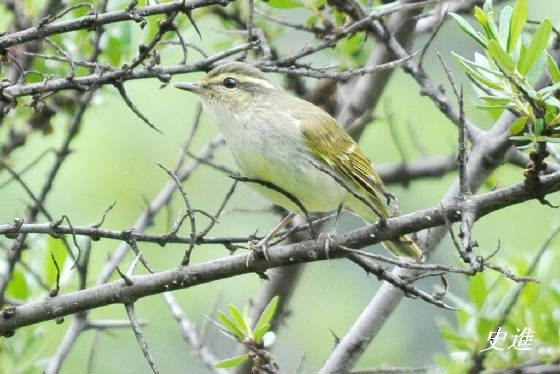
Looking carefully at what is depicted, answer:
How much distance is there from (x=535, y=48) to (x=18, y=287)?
9.40ft

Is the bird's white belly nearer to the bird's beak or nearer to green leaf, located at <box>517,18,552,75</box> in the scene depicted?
the bird's beak

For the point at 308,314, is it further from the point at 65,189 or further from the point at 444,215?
the point at 444,215

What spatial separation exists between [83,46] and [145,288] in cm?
205

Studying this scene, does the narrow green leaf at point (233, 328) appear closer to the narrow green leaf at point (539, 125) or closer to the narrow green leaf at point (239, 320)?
the narrow green leaf at point (239, 320)

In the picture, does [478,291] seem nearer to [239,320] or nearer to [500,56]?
[239,320]

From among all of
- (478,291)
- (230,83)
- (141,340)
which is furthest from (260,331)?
(230,83)

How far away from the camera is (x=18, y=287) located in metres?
4.62

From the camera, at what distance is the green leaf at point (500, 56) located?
2.59m

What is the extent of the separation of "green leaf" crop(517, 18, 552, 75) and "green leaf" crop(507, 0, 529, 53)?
0.07 m

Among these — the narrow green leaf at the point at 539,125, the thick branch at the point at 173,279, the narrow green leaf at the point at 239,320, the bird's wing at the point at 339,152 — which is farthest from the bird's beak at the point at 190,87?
the narrow green leaf at the point at 539,125

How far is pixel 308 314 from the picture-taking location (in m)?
9.42

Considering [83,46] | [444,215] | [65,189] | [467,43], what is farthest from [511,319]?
[467,43]

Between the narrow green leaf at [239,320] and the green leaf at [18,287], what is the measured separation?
4.66 ft

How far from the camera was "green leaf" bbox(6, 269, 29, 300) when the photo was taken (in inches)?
181
